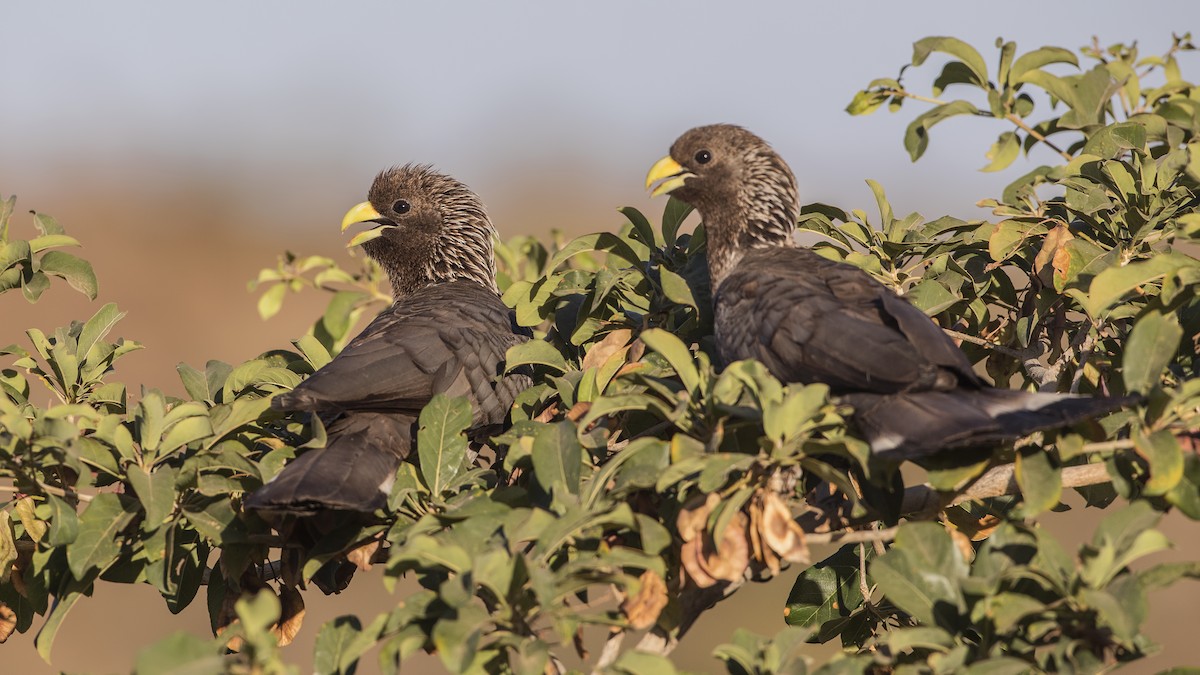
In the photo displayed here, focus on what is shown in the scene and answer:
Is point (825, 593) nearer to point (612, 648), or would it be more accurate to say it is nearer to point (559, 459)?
point (612, 648)

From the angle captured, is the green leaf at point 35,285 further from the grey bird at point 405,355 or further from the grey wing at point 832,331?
the grey wing at point 832,331

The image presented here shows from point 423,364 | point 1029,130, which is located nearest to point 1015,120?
point 1029,130

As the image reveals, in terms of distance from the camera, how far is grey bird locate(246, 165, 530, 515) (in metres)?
4.08

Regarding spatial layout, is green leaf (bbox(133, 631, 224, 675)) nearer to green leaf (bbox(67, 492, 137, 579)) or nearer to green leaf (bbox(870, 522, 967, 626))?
green leaf (bbox(67, 492, 137, 579))

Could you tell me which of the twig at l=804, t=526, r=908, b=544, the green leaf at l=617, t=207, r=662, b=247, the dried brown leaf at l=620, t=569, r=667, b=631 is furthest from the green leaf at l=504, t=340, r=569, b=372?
the dried brown leaf at l=620, t=569, r=667, b=631

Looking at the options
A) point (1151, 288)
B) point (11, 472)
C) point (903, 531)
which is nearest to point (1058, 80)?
point (1151, 288)

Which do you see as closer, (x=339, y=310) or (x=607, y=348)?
(x=607, y=348)

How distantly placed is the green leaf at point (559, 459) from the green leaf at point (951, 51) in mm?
2529

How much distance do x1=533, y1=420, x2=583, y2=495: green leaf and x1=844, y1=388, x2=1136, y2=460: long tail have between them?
0.83 metres

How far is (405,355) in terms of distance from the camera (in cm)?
524

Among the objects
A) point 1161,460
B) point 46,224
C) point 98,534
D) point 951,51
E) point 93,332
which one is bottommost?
point 98,534

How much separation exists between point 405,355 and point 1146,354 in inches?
121

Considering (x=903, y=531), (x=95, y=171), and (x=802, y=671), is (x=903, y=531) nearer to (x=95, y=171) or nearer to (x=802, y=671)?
(x=802, y=671)

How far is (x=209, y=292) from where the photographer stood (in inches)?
768
